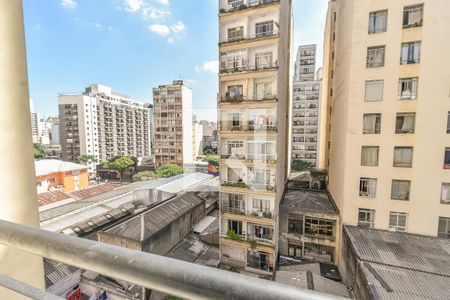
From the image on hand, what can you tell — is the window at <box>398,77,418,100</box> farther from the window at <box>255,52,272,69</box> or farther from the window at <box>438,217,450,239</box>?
the window at <box>255,52,272,69</box>

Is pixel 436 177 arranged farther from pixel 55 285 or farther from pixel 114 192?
pixel 114 192

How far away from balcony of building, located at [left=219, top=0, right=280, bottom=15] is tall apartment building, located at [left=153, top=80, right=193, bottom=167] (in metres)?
25.3

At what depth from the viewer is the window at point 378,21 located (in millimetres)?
9586

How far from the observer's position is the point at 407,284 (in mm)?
6625

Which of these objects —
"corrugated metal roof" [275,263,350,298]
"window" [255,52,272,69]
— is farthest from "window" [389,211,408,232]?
"window" [255,52,272,69]

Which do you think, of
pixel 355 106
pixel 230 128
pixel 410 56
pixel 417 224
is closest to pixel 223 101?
pixel 230 128

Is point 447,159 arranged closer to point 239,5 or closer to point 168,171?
point 239,5

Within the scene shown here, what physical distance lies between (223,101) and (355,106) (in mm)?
6140

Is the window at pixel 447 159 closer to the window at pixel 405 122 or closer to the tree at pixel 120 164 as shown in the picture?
the window at pixel 405 122

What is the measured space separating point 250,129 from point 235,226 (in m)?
5.02

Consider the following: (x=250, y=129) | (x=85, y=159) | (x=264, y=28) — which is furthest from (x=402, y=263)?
(x=85, y=159)

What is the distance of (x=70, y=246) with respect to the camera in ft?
2.24

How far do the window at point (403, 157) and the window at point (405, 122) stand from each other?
2.58ft

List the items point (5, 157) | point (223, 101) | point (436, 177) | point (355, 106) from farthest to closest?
point (223, 101)
point (355, 106)
point (436, 177)
point (5, 157)
